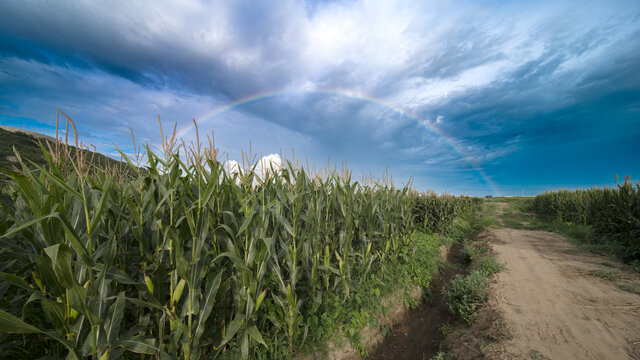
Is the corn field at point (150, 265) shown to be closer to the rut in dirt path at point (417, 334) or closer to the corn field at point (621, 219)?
the rut in dirt path at point (417, 334)

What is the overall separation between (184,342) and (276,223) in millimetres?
1376

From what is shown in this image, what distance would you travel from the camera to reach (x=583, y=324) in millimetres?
3480

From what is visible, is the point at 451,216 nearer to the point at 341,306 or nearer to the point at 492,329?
the point at 492,329

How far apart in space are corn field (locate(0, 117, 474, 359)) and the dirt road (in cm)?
291

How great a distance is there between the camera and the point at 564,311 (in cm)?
386

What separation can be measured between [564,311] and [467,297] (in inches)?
57.3

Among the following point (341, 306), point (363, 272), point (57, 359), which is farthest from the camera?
point (363, 272)

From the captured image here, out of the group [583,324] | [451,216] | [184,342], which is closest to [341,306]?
[184,342]

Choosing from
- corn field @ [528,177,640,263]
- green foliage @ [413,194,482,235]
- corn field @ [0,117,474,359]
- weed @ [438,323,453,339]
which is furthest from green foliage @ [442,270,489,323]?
green foliage @ [413,194,482,235]

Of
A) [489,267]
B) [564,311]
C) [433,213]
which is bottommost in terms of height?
[564,311]

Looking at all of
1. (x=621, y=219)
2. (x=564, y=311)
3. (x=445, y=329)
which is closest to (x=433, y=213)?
(x=621, y=219)

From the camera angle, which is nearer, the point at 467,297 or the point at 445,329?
the point at 445,329

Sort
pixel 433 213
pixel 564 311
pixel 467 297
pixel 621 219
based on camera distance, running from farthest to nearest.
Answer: pixel 433 213
pixel 621 219
pixel 467 297
pixel 564 311

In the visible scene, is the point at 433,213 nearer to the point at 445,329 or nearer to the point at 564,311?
the point at 564,311
